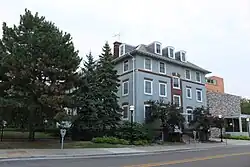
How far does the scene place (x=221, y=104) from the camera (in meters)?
41.8

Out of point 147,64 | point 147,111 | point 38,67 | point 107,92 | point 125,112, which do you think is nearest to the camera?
point 38,67

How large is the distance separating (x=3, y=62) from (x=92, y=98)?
8.79 m

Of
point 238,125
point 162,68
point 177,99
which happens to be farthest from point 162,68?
point 238,125

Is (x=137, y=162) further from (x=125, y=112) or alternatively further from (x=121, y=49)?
(x=121, y=49)

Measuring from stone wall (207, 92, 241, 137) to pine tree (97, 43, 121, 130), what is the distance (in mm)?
18491

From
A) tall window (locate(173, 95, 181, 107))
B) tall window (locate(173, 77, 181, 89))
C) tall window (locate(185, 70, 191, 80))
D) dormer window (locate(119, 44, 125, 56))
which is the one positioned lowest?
tall window (locate(173, 95, 181, 107))

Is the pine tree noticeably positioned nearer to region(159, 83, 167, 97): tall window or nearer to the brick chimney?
the brick chimney

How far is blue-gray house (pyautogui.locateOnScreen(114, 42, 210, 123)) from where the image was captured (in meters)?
28.2

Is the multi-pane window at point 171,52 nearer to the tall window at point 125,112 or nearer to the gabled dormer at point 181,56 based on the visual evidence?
the gabled dormer at point 181,56

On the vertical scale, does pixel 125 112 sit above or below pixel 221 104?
below

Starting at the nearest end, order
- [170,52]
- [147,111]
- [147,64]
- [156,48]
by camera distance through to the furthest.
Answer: [147,111]
[147,64]
[156,48]
[170,52]

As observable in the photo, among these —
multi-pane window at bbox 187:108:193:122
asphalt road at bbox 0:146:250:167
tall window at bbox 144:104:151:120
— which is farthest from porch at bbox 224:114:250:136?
asphalt road at bbox 0:146:250:167

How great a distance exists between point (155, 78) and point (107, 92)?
273 inches

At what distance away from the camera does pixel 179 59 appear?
33969 millimetres
